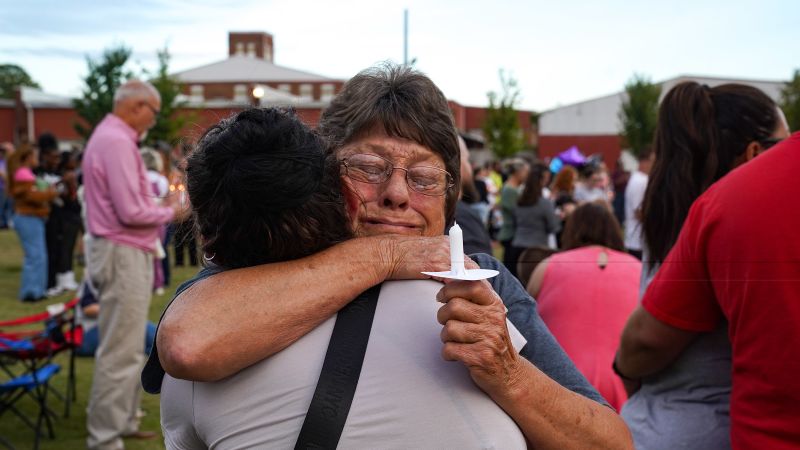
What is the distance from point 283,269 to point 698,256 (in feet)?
3.73

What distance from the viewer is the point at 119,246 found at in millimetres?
4984

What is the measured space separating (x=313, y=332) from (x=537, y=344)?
0.51 m

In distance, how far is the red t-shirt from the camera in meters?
1.82

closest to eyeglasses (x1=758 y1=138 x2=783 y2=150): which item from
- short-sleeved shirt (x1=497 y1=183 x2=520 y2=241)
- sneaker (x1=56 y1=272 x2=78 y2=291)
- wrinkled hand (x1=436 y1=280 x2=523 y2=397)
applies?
wrinkled hand (x1=436 y1=280 x2=523 y2=397)

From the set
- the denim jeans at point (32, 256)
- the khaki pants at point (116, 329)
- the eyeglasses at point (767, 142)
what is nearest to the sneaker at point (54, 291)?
the denim jeans at point (32, 256)

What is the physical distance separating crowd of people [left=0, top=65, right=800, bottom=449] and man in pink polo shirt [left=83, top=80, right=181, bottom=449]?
2.96 metres

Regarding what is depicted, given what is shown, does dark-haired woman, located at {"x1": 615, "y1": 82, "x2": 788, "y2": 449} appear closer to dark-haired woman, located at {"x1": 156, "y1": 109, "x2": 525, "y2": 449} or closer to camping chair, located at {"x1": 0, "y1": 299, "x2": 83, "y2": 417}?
dark-haired woman, located at {"x1": 156, "y1": 109, "x2": 525, "y2": 449}

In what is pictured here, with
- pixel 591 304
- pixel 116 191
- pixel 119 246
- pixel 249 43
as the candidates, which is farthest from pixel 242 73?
pixel 249 43

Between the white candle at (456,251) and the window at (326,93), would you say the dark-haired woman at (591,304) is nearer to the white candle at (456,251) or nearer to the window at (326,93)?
the window at (326,93)

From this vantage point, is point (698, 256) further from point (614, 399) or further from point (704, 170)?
point (614, 399)

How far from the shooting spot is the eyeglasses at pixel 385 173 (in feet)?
6.48

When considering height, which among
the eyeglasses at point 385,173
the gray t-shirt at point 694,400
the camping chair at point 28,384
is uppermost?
the eyeglasses at point 385,173

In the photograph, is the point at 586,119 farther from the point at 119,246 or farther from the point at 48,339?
the point at 119,246

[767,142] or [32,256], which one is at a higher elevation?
[767,142]
